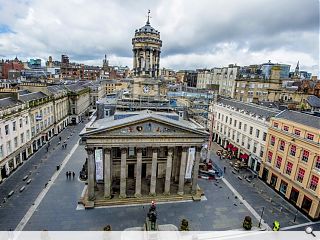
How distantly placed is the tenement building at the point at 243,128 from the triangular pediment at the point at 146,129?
17862 millimetres

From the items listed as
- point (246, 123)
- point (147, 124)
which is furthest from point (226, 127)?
point (147, 124)

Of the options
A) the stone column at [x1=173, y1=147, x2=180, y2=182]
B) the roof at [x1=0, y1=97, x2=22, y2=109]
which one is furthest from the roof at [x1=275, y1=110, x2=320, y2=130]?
the roof at [x1=0, y1=97, x2=22, y2=109]

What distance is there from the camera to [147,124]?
34.4 m

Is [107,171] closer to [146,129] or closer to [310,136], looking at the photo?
[146,129]

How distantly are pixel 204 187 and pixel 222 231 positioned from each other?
41.3 feet

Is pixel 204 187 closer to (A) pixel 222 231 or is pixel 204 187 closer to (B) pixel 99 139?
(A) pixel 222 231

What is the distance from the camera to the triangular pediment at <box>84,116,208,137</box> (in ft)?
109

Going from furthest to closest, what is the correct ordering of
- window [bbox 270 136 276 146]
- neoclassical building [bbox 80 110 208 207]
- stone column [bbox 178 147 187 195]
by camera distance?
window [bbox 270 136 276 146], stone column [bbox 178 147 187 195], neoclassical building [bbox 80 110 208 207]

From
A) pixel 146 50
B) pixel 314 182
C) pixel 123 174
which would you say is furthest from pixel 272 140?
pixel 146 50

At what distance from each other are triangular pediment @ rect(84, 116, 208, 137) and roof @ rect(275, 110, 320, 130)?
59.6 feet

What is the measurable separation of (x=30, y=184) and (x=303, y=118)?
5108 centimetres

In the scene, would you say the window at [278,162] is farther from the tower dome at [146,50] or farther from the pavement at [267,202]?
the tower dome at [146,50]

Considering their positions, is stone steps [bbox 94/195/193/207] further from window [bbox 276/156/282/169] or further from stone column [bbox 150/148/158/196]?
window [bbox 276/156/282/169]

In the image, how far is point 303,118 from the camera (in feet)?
130
